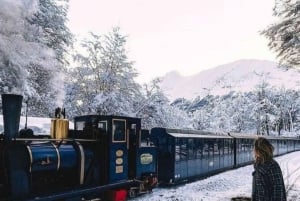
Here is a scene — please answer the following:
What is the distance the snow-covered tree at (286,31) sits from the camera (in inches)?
431

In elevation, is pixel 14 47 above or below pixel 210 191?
above

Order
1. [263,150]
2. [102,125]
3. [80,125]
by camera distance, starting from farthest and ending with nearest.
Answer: [80,125]
[102,125]
[263,150]

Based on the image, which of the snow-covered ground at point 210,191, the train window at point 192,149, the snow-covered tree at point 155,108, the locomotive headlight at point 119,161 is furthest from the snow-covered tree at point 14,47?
the snow-covered tree at point 155,108

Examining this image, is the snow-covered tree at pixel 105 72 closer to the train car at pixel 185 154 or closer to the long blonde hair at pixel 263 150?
the train car at pixel 185 154

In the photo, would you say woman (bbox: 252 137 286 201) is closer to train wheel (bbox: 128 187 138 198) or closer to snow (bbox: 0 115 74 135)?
train wheel (bbox: 128 187 138 198)

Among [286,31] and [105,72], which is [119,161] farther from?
[105,72]

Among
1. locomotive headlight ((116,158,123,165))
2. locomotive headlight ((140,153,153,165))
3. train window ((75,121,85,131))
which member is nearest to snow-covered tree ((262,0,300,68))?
locomotive headlight ((140,153,153,165))

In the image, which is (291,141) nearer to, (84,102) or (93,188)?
(84,102)

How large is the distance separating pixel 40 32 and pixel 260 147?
61.6ft

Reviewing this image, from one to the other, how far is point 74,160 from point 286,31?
7.55 m

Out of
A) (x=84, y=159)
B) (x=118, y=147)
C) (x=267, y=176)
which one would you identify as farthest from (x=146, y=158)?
(x=267, y=176)

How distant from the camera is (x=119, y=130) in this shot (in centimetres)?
1146

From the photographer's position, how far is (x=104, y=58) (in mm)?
30016

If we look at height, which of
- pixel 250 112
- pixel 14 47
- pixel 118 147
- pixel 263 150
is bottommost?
pixel 118 147
